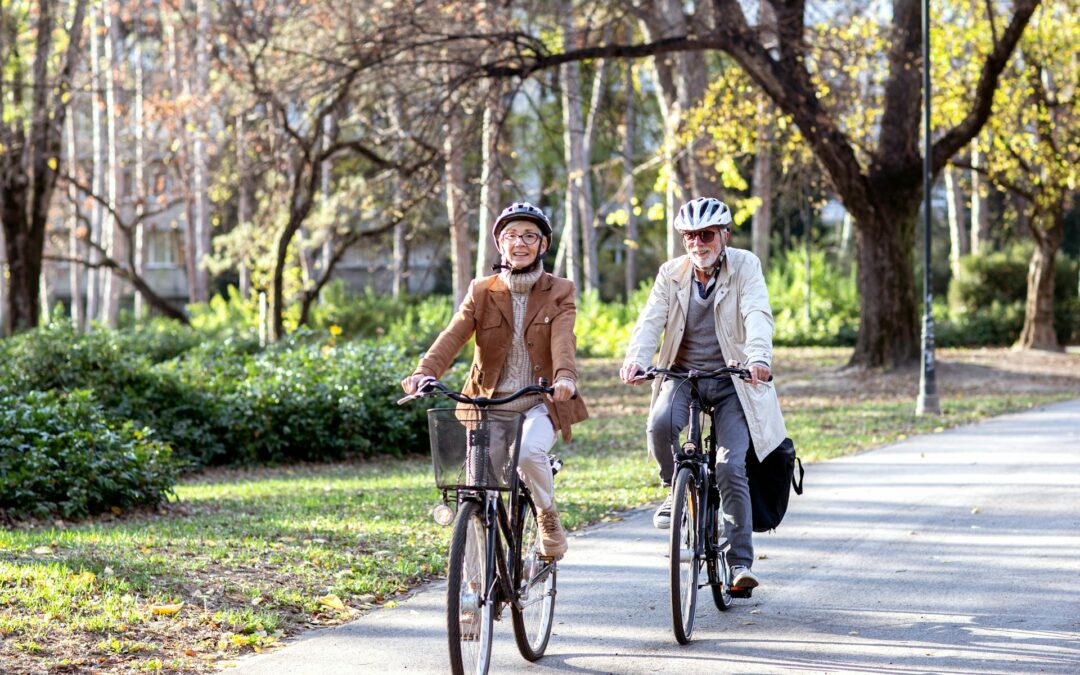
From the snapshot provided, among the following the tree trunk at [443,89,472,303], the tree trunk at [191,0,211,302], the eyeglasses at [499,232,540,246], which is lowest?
the eyeglasses at [499,232,540,246]

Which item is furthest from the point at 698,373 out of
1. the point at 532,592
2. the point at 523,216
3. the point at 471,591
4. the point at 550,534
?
the point at 471,591

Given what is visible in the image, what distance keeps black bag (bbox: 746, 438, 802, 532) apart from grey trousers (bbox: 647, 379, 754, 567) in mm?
181

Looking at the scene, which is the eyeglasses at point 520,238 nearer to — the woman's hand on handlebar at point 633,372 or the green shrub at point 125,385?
the woman's hand on handlebar at point 633,372

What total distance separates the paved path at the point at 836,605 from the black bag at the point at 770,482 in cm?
50

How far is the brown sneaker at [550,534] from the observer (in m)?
5.91

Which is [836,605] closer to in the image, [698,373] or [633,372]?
[698,373]

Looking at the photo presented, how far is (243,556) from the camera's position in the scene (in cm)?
802

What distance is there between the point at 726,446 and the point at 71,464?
577 centimetres

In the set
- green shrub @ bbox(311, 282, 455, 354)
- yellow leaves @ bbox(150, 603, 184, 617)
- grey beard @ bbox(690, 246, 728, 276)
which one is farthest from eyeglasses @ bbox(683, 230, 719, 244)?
green shrub @ bbox(311, 282, 455, 354)

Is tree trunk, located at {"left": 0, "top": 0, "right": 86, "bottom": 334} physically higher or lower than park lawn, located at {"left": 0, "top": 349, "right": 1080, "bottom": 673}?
higher

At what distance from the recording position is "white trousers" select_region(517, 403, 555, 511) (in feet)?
18.4

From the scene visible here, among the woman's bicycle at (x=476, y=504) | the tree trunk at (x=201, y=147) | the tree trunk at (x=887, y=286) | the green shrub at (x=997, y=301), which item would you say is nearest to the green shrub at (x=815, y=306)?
the green shrub at (x=997, y=301)

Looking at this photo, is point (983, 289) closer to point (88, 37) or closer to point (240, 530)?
point (88, 37)

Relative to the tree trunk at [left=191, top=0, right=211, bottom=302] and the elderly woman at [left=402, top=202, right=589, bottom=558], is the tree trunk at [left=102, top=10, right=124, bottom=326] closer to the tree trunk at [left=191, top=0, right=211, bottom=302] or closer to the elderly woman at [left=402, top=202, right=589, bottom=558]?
the tree trunk at [left=191, top=0, right=211, bottom=302]
